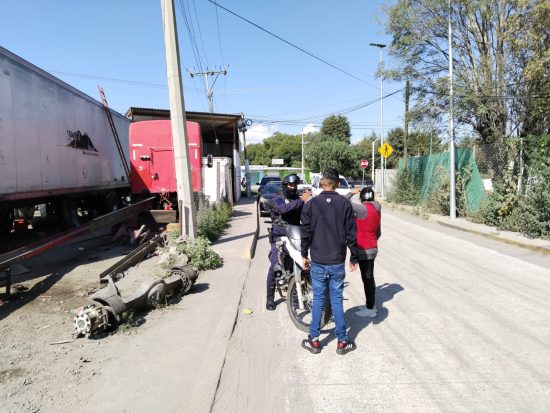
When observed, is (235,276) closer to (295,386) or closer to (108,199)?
(295,386)

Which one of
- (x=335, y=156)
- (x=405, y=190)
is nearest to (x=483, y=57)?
(x=405, y=190)

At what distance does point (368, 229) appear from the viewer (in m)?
5.53

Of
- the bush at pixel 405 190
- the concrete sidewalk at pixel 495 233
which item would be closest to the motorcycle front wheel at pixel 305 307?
the concrete sidewalk at pixel 495 233

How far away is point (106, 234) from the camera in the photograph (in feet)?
39.5

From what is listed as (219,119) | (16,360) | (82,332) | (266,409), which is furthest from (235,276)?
(219,119)

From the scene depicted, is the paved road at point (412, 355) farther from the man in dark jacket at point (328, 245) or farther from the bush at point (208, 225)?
the bush at point (208, 225)

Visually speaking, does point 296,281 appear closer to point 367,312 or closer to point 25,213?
point 367,312

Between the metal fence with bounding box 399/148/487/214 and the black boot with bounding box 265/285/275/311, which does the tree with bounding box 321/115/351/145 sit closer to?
the metal fence with bounding box 399/148/487/214

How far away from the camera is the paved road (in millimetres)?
3561

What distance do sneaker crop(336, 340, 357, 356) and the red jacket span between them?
137 cm

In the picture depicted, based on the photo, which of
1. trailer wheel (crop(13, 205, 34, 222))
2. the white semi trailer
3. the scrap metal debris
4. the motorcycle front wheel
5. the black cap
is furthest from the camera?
trailer wheel (crop(13, 205, 34, 222))

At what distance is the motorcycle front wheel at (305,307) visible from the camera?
502 centimetres

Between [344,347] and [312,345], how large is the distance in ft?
1.07

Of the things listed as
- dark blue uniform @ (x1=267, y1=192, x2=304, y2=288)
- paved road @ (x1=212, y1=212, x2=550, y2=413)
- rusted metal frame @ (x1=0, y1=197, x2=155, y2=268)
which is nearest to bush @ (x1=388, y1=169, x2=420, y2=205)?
rusted metal frame @ (x1=0, y1=197, x2=155, y2=268)
